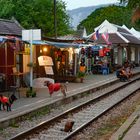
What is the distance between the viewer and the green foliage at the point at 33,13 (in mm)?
52156

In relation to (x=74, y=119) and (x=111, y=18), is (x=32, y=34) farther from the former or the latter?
(x=111, y=18)

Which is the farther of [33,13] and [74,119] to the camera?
[33,13]

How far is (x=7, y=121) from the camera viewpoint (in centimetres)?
1458

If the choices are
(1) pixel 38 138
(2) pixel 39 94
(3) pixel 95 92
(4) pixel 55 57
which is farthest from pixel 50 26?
(1) pixel 38 138

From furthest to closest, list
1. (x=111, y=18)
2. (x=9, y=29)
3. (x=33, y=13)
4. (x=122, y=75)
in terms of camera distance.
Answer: (x=111, y=18)
(x=33, y=13)
(x=122, y=75)
(x=9, y=29)

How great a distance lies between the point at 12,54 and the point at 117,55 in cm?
2963

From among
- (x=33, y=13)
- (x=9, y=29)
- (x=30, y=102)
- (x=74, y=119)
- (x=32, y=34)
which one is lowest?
(x=74, y=119)

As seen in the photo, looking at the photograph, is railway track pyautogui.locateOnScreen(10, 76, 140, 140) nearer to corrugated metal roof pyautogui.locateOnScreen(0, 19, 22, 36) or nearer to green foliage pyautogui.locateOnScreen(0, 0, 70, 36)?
corrugated metal roof pyautogui.locateOnScreen(0, 19, 22, 36)

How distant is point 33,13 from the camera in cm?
5566

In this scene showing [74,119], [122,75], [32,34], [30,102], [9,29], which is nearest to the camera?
[74,119]

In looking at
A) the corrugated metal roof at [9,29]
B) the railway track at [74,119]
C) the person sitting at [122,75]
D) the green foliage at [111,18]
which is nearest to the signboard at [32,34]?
the corrugated metal roof at [9,29]

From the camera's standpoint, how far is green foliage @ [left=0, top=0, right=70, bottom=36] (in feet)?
171

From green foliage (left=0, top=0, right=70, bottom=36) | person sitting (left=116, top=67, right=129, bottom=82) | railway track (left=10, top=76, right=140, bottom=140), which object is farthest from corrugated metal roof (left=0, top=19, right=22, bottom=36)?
green foliage (left=0, top=0, right=70, bottom=36)

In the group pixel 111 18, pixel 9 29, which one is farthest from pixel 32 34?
pixel 111 18
